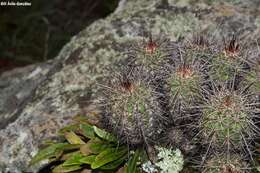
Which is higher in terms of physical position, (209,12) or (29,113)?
(209,12)

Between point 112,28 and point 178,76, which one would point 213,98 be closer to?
point 178,76

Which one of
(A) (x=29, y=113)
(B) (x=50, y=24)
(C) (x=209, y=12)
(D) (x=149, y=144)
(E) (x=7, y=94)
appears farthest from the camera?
(B) (x=50, y=24)

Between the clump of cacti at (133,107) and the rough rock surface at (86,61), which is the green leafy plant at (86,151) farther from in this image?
the rough rock surface at (86,61)

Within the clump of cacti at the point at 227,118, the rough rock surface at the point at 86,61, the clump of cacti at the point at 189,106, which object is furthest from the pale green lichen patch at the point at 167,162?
the rough rock surface at the point at 86,61

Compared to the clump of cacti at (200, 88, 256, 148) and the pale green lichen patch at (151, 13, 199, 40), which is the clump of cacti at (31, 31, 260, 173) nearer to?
the clump of cacti at (200, 88, 256, 148)

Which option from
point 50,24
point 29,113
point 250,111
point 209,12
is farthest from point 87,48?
point 50,24

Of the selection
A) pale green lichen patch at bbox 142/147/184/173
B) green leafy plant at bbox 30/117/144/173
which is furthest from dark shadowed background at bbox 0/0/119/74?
pale green lichen patch at bbox 142/147/184/173

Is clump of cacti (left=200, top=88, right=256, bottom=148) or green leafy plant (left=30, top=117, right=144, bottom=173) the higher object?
clump of cacti (left=200, top=88, right=256, bottom=148)
